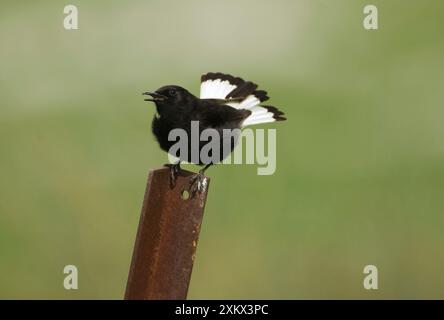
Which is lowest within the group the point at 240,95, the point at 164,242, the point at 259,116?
the point at 164,242

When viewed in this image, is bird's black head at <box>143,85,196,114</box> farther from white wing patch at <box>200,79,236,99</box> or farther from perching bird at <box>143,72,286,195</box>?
white wing patch at <box>200,79,236,99</box>

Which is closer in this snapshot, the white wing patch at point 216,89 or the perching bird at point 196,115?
the perching bird at point 196,115

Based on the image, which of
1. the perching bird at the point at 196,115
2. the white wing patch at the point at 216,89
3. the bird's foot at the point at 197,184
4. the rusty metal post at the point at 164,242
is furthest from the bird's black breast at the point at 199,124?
the rusty metal post at the point at 164,242

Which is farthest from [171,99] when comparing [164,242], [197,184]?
[164,242]

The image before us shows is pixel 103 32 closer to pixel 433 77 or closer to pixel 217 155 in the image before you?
pixel 433 77

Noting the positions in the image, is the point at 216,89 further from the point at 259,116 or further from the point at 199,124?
the point at 199,124

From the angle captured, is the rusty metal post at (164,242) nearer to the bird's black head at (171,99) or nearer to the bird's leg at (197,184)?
the bird's leg at (197,184)
